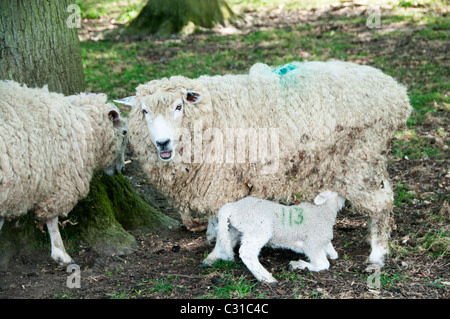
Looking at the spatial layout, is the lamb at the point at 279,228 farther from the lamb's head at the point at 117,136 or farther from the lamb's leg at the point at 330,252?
the lamb's head at the point at 117,136

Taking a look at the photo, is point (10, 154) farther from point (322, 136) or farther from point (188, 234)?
point (322, 136)

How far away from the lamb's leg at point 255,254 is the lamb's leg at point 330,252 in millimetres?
587

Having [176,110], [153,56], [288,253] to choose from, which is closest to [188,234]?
[288,253]

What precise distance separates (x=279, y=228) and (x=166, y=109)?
4.46 feet

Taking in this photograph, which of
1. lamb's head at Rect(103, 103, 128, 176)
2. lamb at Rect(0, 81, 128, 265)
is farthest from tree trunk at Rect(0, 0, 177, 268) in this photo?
lamb at Rect(0, 81, 128, 265)

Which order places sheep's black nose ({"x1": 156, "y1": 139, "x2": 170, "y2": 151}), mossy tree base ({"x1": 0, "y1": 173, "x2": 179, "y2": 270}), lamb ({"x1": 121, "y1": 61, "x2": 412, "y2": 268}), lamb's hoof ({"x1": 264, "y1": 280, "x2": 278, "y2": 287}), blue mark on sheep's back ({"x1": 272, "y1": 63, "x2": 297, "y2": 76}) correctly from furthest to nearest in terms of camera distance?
blue mark on sheep's back ({"x1": 272, "y1": 63, "x2": 297, "y2": 76}), mossy tree base ({"x1": 0, "y1": 173, "x2": 179, "y2": 270}), lamb ({"x1": 121, "y1": 61, "x2": 412, "y2": 268}), sheep's black nose ({"x1": 156, "y1": 139, "x2": 170, "y2": 151}), lamb's hoof ({"x1": 264, "y1": 280, "x2": 278, "y2": 287})

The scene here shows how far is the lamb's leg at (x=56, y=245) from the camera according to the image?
15.0 ft

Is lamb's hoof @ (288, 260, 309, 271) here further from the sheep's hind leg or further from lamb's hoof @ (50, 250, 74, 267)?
lamb's hoof @ (50, 250, 74, 267)

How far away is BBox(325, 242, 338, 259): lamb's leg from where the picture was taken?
4.51 meters

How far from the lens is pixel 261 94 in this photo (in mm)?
4523

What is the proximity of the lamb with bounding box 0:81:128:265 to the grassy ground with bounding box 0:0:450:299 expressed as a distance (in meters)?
0.73

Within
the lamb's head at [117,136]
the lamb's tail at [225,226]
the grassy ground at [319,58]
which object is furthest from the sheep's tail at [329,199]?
the lamb's head at [117,136]
